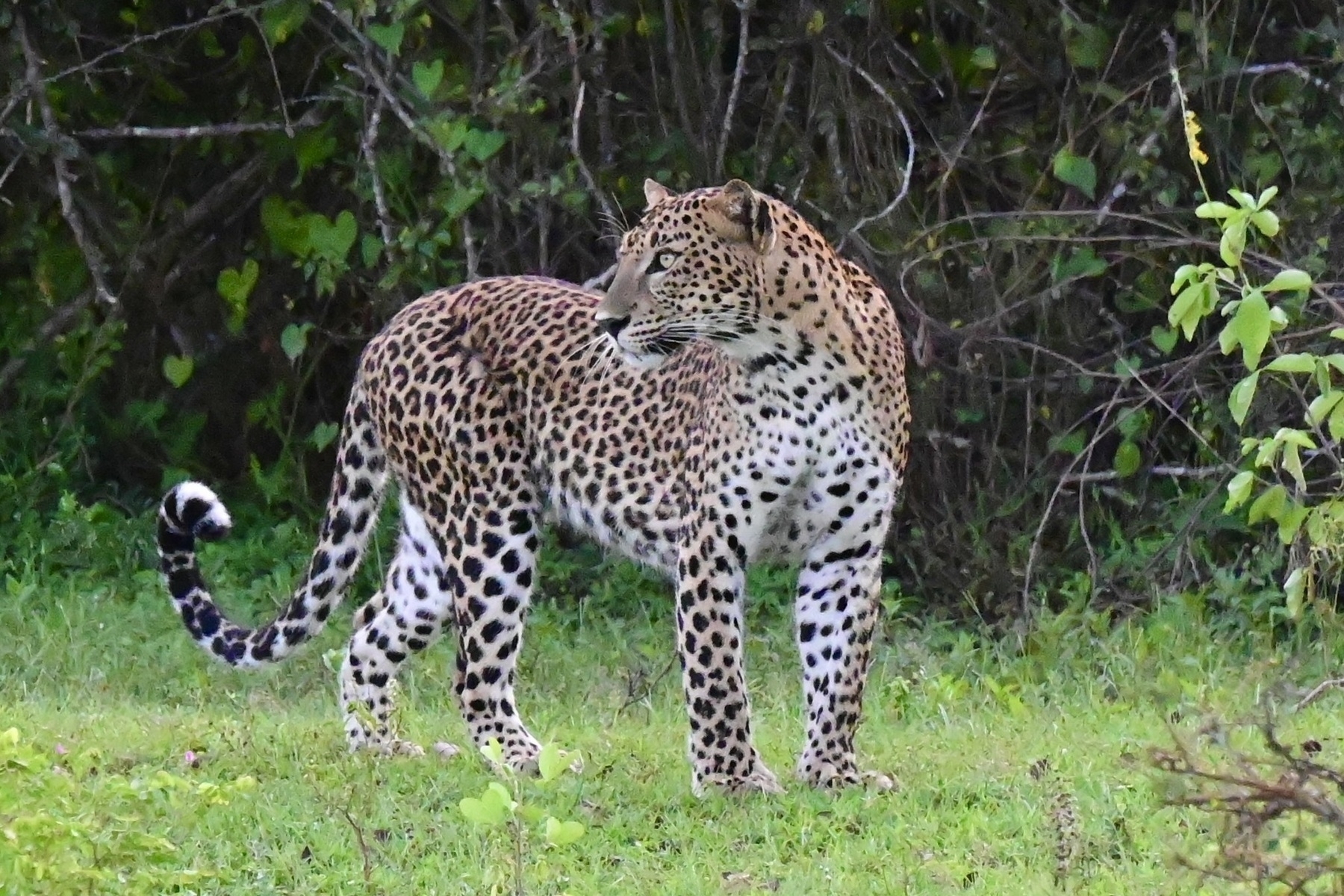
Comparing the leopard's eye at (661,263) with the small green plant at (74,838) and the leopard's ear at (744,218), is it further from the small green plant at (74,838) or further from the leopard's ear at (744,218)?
the small green plant at (74,838)

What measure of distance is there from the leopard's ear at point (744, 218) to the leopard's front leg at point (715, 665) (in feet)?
2.15

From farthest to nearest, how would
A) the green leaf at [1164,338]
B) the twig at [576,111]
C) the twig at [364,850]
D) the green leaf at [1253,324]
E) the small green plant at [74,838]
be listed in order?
the twig at [576,111] < the green leaf at [1164,338] < the twig at [364,850] < the small green plant at [74,838] < the green leaf at [1253,324]

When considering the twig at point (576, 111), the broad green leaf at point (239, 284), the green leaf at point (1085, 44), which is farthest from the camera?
the broad green leaf at point (239, 284)

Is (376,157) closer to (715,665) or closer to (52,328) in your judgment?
(52,328)

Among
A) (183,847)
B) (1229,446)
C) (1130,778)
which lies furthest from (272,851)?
(1229,446)

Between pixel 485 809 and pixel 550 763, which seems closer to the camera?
pixel 485 809

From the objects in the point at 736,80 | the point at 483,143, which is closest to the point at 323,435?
the point at 483,143

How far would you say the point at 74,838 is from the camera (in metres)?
3.97

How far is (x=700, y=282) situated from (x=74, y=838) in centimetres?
206

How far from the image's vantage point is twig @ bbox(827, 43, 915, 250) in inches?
285

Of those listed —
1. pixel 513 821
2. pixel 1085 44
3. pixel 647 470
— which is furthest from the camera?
pixel 1085 44

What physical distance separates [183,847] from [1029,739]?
2211 mm

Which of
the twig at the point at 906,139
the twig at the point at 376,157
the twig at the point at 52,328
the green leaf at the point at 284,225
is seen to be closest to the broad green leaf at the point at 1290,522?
the twig at the point at 906,139

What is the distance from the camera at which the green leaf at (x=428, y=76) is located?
754cm
